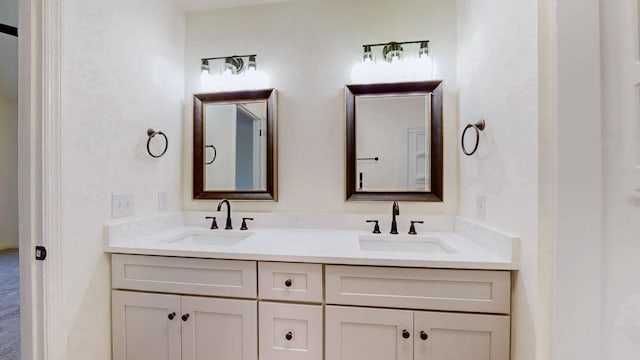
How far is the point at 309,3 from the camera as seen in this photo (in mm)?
1932

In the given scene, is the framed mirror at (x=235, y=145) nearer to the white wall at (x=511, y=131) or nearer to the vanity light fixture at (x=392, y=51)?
the vanity light fixture at (x=392, y=51)

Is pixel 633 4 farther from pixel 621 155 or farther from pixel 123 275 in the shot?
pixel 123 275

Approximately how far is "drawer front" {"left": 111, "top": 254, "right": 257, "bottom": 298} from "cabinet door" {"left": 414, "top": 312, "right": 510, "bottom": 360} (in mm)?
830

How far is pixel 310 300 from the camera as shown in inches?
50.8

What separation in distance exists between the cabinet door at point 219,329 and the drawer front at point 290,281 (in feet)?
0.38

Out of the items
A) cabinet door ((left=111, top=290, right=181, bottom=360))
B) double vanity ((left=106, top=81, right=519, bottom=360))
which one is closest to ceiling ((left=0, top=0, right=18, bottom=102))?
double vanity ((left=106, top=81, right=519, bottom=360))

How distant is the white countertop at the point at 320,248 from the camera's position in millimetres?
1210

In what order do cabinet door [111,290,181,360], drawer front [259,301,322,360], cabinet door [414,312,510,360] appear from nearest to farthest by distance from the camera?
cabinet door [414,312,510,360] < drawer front [259,301,322,360] < cabinet door [111,290,181,360]

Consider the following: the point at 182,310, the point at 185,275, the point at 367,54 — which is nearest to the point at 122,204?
the point at 185,275

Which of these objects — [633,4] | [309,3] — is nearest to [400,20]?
[309,3]

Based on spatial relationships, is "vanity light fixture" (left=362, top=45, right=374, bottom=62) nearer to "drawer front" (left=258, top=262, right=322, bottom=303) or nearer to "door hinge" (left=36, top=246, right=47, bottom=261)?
"drawer front" (left=258, top=262, right=322, bottom=303)

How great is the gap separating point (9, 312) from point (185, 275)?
2.19 metres

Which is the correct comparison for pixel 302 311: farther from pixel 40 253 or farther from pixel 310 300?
pixel 40 253

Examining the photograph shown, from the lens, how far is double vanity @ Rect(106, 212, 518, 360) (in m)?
1.19
